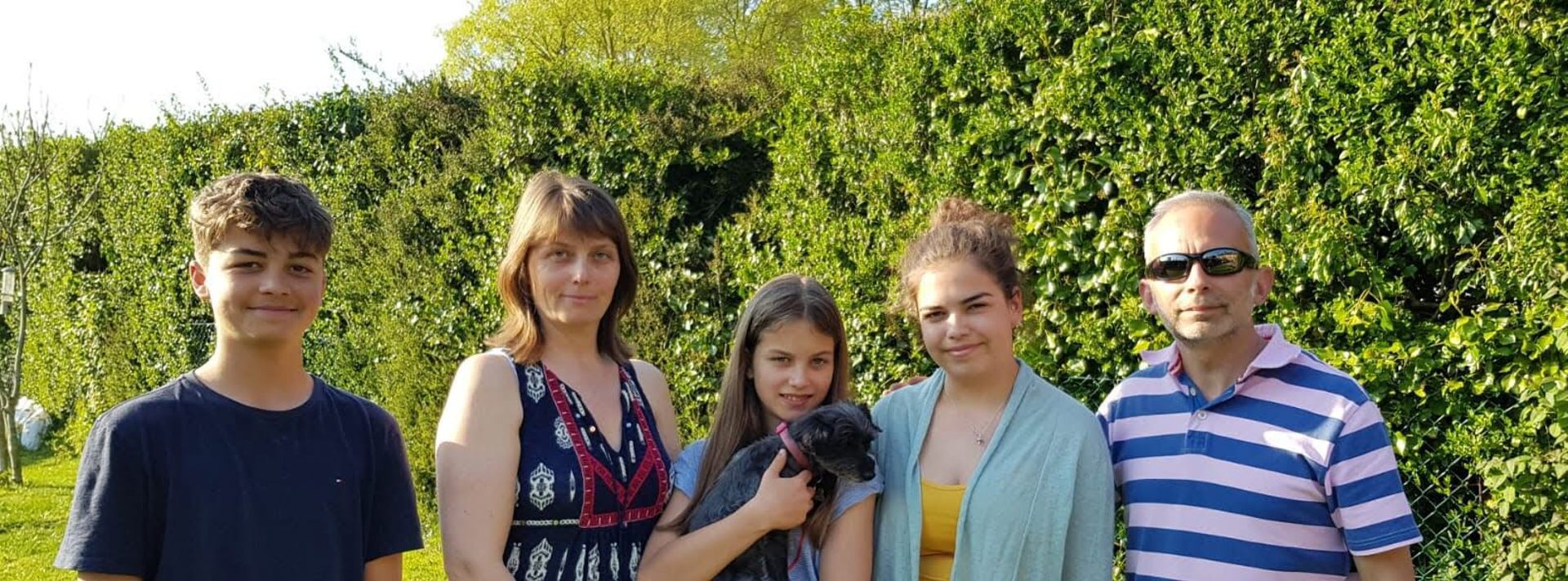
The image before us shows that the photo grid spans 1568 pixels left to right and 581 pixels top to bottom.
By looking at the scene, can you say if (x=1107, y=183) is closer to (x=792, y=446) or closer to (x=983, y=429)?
(x=983, y=429)

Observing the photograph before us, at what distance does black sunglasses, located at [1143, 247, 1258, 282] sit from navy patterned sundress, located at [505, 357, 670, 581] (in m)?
1.43

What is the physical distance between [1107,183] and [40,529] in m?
9.44

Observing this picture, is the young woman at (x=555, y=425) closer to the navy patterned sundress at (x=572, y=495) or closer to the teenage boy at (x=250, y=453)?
the navy patterned sundress at (x=572, y=495)

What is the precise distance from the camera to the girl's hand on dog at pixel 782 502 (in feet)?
9.00

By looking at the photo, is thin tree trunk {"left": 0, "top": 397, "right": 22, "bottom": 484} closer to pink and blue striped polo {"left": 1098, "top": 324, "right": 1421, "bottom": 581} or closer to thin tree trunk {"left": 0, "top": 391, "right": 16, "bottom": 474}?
thin tree trunk {"left": 0, "top": 391, "right": 16, "bottom": 474}

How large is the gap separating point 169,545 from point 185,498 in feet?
0.33

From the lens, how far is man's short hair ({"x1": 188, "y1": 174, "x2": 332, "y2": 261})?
2.52 m

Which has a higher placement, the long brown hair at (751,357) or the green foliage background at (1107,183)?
the green foliage background at (1107,183)

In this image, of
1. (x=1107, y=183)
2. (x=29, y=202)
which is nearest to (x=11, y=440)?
(x=29, y=202)

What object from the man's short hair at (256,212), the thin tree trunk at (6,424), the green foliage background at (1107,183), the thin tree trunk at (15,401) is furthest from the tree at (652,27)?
the man's short hair at (256,212)

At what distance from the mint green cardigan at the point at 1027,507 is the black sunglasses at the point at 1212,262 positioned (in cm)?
42

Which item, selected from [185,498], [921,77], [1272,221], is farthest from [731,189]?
[185,498]

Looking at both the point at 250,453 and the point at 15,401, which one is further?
the point at 15,401

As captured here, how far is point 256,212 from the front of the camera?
99.6 inches
